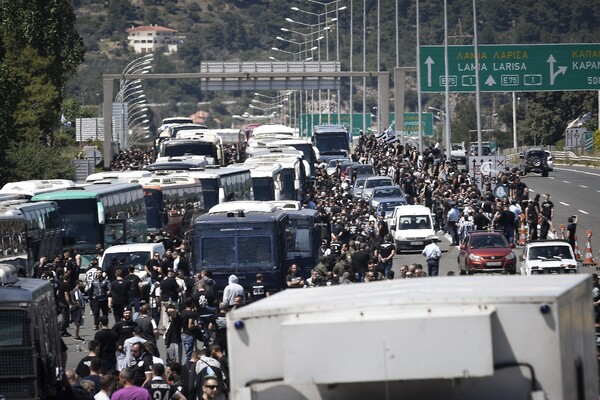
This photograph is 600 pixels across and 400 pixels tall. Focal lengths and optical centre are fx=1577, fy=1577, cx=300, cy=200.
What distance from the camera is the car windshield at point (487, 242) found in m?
37.3

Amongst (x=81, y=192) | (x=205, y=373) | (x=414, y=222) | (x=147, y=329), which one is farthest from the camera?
(x=414, y=222)

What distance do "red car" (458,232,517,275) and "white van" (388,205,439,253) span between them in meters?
7.33

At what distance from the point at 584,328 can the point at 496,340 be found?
1.32m

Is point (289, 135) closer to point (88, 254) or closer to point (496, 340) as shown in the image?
point (88, 254)

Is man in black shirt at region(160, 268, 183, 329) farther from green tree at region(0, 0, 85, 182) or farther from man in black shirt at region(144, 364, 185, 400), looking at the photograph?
green tree at region(0, 0, 85, 182)

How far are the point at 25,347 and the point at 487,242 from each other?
2086 cm

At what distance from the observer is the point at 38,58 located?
64.6 metres

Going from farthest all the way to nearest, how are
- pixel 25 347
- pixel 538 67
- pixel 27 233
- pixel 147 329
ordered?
pixel 538 67 → pixel 27 233 → pixel 147 329 → pixel 25 347

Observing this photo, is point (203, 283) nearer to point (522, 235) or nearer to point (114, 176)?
point (522, 235)

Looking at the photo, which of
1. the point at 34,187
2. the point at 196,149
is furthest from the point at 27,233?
the point at 196,149

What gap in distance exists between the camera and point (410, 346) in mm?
8047

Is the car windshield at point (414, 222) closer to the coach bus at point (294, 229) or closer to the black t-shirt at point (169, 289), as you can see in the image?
the coach bus at point (294, 229)

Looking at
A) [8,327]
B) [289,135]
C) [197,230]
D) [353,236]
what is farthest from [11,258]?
[289,135]

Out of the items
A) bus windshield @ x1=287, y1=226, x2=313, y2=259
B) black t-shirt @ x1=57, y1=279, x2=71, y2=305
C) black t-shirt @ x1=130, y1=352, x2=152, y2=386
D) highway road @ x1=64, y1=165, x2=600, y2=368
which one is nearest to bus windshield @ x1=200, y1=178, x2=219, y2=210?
highway road @ x1=64, y1=165, x2=600, y2=368
